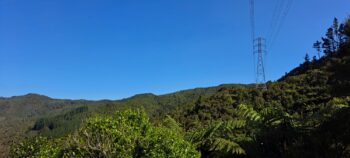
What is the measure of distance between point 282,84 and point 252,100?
176 inches

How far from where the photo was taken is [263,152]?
8.36 metres

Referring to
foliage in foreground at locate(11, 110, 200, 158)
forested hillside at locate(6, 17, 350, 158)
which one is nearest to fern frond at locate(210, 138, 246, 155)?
forested hillside at locate(6, 17, 350, 158)

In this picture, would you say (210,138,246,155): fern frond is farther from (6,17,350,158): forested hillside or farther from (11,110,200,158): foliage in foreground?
(11,110,200,158): foliage in foreground

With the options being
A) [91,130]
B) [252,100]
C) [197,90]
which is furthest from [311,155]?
[197,90]

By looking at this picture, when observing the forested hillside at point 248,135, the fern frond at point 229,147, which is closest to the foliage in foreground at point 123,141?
the forested hillside at point 248,135

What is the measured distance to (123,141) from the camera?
8570 millimetres

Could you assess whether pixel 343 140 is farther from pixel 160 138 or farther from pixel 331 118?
pixel 160 138

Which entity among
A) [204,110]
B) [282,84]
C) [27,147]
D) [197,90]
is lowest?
[27,147]

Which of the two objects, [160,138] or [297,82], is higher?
[297,82]

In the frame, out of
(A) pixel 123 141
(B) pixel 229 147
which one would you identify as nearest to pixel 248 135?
(B) pixel 229 147

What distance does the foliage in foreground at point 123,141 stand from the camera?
27.2 ft

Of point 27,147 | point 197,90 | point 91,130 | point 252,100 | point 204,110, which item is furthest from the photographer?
point 197,90

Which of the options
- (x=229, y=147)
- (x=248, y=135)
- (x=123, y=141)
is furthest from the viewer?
(x=248, y=135)

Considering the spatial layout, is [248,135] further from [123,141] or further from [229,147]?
[123,141]
